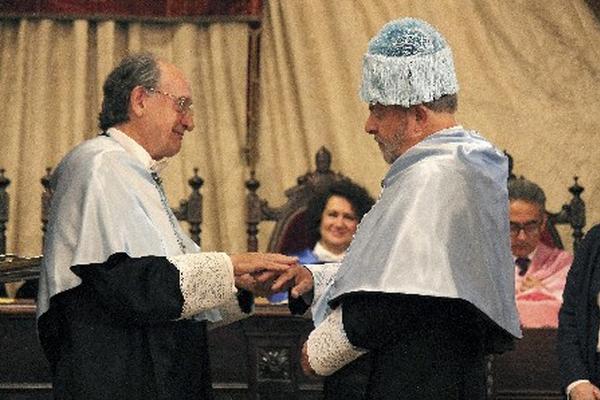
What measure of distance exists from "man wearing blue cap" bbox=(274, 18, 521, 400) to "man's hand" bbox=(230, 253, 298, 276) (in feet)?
1.45

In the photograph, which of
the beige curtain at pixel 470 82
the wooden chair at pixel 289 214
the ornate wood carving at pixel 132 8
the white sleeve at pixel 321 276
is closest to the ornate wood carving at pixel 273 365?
the wooden chair at pixel 289 214

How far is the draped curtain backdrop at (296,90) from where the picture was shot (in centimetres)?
802

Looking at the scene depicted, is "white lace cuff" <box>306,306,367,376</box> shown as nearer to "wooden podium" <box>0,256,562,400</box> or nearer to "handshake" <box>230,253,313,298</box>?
"handshake" <box>230,253,313,298</box>

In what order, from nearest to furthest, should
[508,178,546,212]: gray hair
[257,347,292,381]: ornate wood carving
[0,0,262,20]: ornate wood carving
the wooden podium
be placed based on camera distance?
the wooden podium
[257,347,292,381]: ornate wood carving
[508,178,546,212]: gray hair
[0,0,262,20]: ornate wood carving

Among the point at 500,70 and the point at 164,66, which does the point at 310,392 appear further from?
the point at 500,70

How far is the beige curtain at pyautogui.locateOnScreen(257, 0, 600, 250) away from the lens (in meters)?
8.02

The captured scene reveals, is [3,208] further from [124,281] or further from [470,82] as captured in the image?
[124,281]

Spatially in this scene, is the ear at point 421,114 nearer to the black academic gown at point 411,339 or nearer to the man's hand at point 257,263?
the black academic gown at point 411,339

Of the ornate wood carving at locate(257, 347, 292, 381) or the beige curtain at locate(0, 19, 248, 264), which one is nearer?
the ornate wood carving at locate(257, 347, 292, 381)

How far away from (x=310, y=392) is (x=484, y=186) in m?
2.41

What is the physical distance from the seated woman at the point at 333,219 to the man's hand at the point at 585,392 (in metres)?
2.00

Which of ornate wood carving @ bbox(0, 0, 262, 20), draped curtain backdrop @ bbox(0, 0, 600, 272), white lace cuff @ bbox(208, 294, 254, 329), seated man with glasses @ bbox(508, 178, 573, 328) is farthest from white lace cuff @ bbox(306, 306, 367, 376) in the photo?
ornate wood carving @ bbox(0, 0, 262, 20)

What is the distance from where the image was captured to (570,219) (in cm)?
683

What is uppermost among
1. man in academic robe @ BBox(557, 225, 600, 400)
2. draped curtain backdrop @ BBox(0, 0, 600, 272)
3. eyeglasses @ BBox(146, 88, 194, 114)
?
draped curtain backdrop @ BBox(0, 0, 600, 272)
